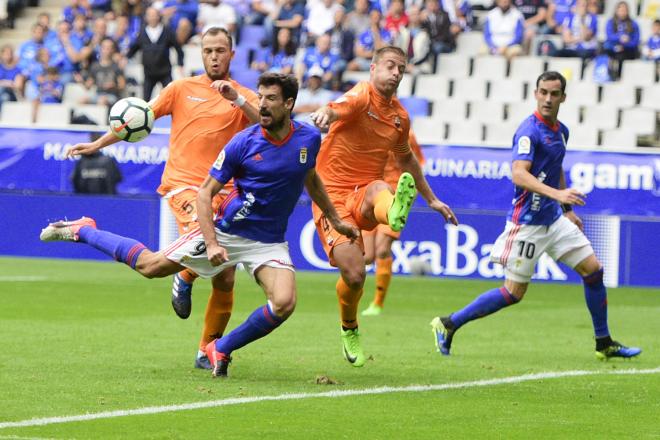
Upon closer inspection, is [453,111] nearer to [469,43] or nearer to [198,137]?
[469,43]

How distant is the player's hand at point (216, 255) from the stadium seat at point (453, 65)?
17.5m

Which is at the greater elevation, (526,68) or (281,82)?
(526,68)

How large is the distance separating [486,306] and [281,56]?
590 inches

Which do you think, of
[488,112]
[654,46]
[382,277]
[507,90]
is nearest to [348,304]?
[382,277]

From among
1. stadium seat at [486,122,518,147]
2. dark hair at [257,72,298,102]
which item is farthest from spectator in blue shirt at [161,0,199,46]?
dark hair at [257,72,298,102]

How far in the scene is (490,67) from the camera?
25.6 metres

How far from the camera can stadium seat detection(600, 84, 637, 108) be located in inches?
958

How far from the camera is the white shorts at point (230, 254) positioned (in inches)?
361

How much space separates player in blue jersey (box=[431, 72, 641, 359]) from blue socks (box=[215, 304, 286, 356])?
8.41ft

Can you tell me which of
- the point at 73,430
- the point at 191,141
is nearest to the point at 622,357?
the point at 191,141

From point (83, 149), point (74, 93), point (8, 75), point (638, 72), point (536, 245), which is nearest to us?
point (83, 149)

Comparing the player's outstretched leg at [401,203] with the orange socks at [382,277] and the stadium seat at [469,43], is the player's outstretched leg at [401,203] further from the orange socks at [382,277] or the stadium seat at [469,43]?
the stadium seat at [469,43]

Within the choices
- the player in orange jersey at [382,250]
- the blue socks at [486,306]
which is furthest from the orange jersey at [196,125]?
the player in orange jersey at [382,250]

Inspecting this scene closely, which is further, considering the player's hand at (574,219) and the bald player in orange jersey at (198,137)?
the player's hand at (574,219)
